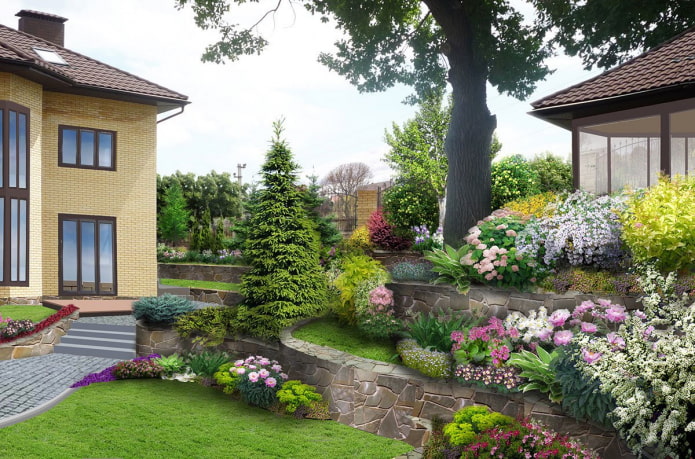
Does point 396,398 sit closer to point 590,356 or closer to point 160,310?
point 590,356

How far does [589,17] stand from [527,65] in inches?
82.9

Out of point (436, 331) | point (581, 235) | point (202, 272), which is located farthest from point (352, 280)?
point (202, 272)

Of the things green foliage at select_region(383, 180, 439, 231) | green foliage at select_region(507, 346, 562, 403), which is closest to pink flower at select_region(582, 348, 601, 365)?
green foliage at select_region(507, 346, 562, 403)

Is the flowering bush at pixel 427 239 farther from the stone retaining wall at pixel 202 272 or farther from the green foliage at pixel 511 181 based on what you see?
the stone retaining wall at pixel 202 272

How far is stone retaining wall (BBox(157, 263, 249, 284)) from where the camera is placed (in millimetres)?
19094

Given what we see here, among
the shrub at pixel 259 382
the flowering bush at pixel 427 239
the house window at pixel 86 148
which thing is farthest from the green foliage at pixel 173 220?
the shrub at pixel 259 382

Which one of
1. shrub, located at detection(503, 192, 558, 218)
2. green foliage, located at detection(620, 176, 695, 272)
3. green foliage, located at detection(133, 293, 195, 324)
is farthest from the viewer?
green foliage, located at detection(133, 293, 195, 324)

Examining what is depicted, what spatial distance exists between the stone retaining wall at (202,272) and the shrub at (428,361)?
1046cm

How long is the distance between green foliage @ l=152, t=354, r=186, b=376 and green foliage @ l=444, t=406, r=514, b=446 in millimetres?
5350

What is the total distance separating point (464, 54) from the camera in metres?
13.7

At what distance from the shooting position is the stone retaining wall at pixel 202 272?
19094mm

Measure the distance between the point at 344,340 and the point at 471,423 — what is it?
3.25 meters

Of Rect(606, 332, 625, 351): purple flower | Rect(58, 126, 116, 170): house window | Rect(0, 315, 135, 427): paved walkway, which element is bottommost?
Rect(0, 315, 135, 427): paved walkway

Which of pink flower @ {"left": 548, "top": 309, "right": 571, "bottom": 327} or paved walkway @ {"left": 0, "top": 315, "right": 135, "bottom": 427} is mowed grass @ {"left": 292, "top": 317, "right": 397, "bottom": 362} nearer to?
pink flower @ {"left": 548, "top": 309, "right": 571, "bottom": 327}
